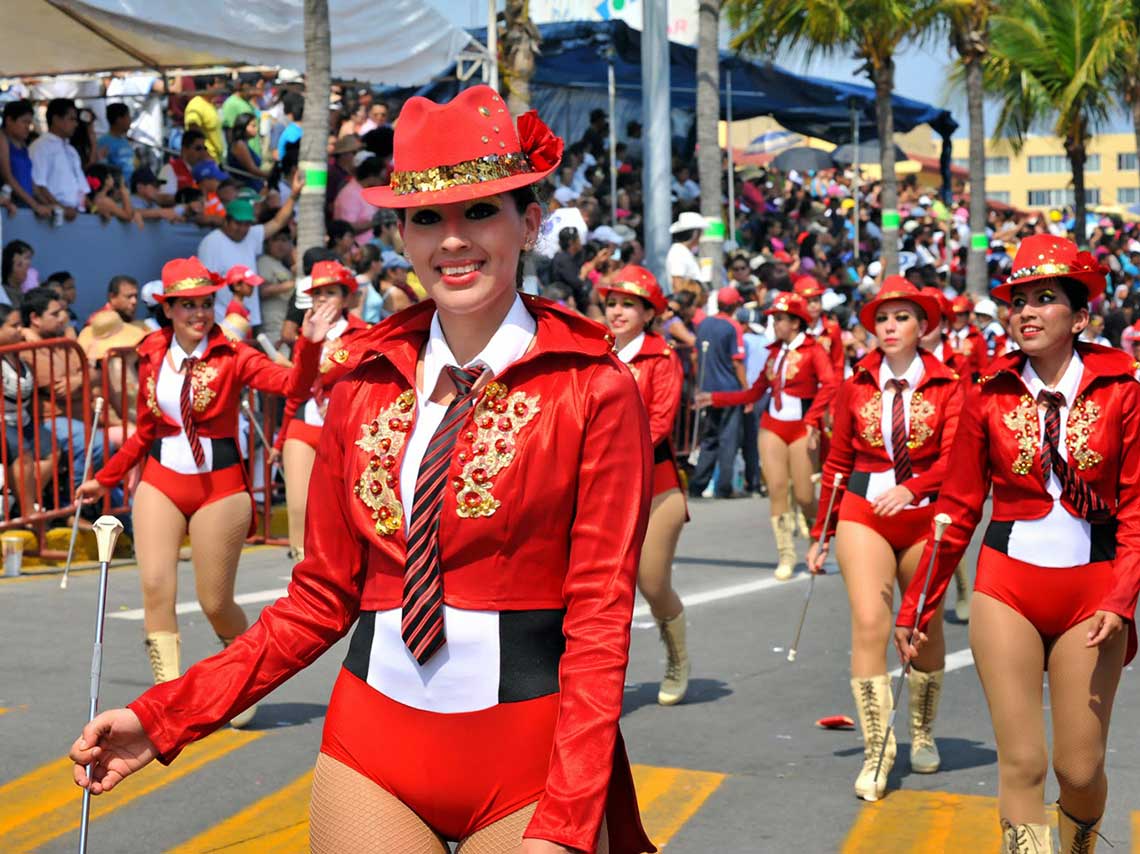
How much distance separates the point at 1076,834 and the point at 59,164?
13470 millimetres

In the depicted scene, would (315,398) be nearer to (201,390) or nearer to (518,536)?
(201,390)

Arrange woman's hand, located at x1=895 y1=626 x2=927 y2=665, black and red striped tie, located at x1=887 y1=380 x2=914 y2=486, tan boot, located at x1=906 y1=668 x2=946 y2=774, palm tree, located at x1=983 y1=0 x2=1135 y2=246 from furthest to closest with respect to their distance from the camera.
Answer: palm tree, located at x1=983 y1=0 x2=1135 y2=246 → black and red striped tie, located at x1=887 y1=380 x2=914 y2=486 → tan boot, located at x1=906 y1=668 x2=946 y2=774 → woman's hand, located at x1=895 y1=626 x2=927 y2=665

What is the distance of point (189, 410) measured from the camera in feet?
29.7

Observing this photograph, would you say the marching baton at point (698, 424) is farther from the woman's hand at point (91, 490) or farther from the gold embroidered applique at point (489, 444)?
the gold embroidered applique at point (489, 444)

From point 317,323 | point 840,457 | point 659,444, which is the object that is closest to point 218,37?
point 317,323

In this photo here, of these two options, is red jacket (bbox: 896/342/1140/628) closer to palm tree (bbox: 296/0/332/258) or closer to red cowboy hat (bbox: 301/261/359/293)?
red cowboy hat (bbox: 301/261/359/293)

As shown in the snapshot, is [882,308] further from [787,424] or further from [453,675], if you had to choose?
[787,424]

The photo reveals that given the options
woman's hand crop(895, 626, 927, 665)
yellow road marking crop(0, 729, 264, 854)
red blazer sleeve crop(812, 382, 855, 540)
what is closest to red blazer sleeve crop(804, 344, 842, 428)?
red blazer sleeve crop(812, 382, 855, 540)

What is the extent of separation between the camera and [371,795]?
340 cm

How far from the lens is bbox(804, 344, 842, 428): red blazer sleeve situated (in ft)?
46.9

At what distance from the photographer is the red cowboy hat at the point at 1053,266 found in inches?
237

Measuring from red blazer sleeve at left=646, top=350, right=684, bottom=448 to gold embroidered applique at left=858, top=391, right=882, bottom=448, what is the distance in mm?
1397

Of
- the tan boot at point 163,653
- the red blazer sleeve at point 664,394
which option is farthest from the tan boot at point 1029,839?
the tan boot at point 163,653

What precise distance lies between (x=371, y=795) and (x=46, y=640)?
7.80 metres
